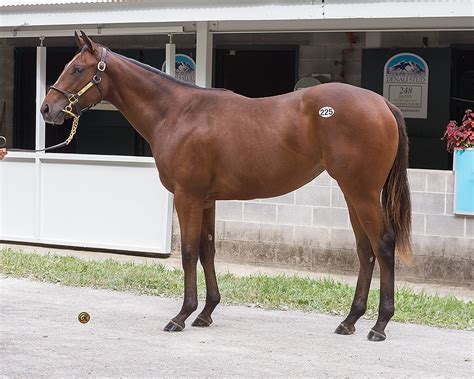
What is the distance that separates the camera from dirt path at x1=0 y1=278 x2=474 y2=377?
6.40 metres

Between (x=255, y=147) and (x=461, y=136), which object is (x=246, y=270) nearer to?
(x=461, y=136)

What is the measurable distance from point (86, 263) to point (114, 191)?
61.5 inches

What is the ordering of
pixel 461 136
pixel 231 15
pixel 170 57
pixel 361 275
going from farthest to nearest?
pixel 170 57, pixel 231 15, pixel 461 136, pixel 361 275

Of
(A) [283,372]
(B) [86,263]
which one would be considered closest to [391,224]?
(A) [283,372]

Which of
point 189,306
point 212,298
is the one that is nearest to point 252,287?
point 212,298

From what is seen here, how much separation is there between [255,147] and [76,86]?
159 centimetres

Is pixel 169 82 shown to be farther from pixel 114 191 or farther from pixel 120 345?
pixel 114 191

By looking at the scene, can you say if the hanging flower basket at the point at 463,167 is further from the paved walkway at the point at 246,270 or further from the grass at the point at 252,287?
the grass at the point at 252,287

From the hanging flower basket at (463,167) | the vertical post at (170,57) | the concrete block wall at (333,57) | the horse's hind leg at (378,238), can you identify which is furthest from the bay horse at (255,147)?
the concrete block wall at (333,57)

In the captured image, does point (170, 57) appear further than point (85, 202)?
No

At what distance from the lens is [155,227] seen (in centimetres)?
1208

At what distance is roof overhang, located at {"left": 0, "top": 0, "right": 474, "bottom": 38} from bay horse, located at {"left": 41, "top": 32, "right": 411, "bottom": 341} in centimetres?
284

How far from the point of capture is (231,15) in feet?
35.9

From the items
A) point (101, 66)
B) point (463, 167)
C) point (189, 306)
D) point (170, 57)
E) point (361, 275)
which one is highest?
point (170, 57)
